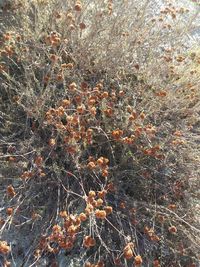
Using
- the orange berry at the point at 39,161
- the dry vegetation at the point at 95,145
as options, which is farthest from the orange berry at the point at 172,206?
the orange berry at the point at 39,161

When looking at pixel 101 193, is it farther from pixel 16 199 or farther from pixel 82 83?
pixel 82 83

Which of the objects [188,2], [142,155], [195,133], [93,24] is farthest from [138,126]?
[188,2]

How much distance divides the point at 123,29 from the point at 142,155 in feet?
3.27

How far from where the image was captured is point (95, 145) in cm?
255

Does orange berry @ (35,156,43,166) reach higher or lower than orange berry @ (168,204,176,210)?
lower

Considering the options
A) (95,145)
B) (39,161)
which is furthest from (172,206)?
(39,161)

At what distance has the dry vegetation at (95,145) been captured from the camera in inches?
90.6

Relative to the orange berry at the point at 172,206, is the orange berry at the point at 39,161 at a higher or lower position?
lower

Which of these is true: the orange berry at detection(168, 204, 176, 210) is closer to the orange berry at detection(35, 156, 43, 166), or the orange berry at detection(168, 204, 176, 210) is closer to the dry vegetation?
the dry vegetation

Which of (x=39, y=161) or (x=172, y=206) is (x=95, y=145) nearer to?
(x=39, y=161)

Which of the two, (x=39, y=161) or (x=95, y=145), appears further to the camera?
(x=95, y=145)

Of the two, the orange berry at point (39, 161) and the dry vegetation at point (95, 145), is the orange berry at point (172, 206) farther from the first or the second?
the orange berry at point (39, 161)

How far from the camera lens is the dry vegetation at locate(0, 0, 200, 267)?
2.30 m

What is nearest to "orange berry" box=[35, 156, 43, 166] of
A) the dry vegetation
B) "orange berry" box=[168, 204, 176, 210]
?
the dry vegetation
